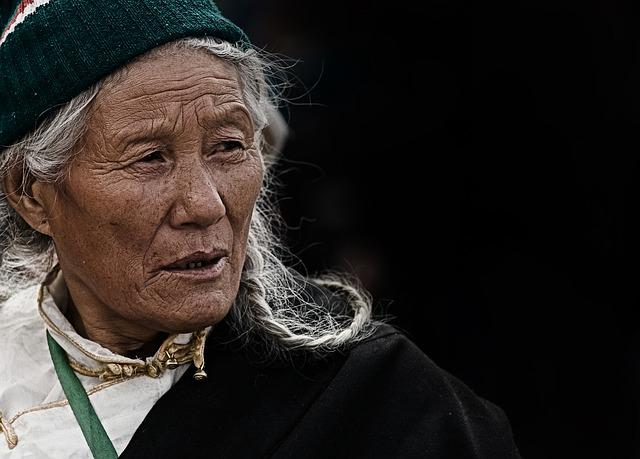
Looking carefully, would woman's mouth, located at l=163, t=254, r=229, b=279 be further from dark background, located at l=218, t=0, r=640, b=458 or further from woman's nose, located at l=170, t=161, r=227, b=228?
dark background, located at l=218, t=0, r=640, b=458

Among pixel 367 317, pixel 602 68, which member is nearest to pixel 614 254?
pixel 602 68

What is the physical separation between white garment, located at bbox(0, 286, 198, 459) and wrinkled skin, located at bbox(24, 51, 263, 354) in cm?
19

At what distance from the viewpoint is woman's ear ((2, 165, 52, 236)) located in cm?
287

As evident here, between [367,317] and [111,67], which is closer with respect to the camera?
[111,67]

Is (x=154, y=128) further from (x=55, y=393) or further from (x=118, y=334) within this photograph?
(x=55, y=393)

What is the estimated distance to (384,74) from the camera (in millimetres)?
5781

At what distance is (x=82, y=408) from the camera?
286cm

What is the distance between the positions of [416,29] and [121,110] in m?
3.33

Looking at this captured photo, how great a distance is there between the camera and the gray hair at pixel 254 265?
271 centimetres

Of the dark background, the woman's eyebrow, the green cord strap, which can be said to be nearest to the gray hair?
the woman's eyebrow

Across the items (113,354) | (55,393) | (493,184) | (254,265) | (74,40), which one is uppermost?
(74,40)

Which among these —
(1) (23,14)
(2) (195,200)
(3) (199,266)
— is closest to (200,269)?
(3) (199,266)

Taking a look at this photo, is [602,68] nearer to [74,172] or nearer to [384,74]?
[384,74]

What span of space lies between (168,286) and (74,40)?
2.13 feet
